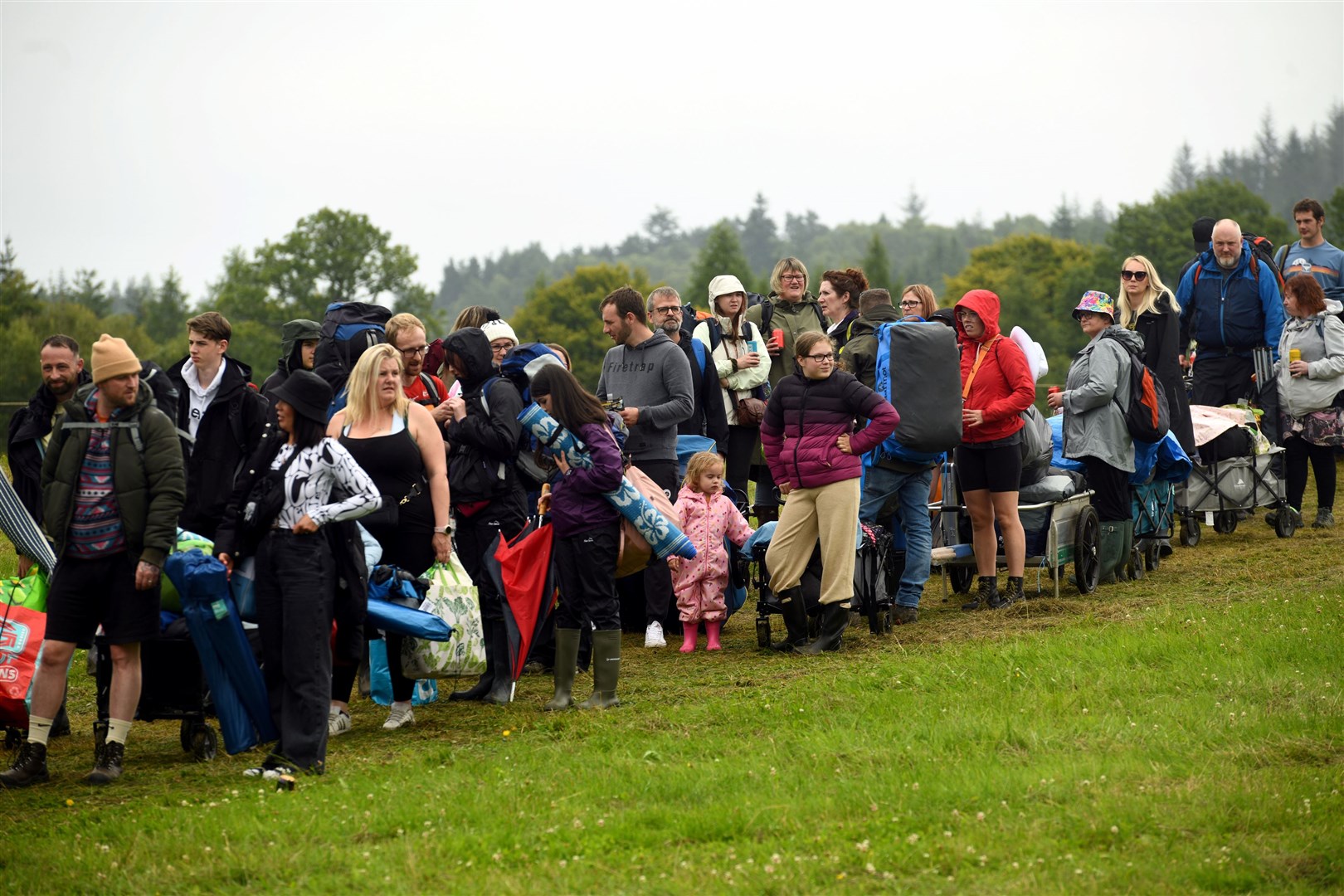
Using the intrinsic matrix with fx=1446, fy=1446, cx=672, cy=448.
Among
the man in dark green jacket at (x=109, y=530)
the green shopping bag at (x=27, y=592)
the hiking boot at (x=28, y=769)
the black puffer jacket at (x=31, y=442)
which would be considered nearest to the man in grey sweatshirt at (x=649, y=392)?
the man in dark green jacket at (x=109, y=530)

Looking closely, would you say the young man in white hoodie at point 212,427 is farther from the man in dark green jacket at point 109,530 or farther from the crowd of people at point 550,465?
the man in dark green jacket at point 109,530

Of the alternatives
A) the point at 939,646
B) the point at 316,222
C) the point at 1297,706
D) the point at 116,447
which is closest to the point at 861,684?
the point at 939,646

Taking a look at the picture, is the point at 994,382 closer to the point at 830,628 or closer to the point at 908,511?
the point at 908,511

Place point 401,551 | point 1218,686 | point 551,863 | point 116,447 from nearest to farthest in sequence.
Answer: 1. point 551,863
2. point 116,447
3. point 1218,686
4. point 401,551

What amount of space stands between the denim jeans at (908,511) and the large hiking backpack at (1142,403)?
181 centimetres

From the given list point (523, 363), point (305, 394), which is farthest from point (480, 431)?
point (305, 394)

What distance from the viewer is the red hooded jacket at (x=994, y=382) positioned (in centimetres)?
1013

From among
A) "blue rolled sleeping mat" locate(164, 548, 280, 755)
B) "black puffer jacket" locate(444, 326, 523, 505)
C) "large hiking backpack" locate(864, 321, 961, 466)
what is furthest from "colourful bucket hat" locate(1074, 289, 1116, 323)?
"blue rolled sleeping mat" locate(164, 548, 280, 755)

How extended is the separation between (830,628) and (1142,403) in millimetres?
3379

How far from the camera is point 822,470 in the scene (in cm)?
912

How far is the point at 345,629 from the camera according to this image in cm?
730

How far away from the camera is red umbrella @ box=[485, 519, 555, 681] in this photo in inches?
324

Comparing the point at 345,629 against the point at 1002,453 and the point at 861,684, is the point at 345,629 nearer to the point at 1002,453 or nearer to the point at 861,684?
the point at 861,684

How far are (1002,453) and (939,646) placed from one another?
181cm
